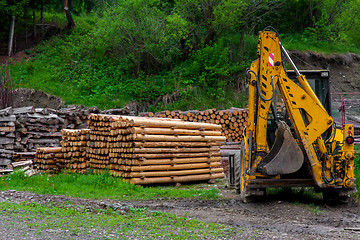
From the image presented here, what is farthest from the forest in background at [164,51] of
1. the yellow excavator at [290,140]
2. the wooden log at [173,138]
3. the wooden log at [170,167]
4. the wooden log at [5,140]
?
the yellow excavator at [290,140]

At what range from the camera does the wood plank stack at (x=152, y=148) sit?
1207 centimetres

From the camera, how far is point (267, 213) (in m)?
8.38

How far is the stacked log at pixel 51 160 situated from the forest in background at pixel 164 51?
28.7 ft

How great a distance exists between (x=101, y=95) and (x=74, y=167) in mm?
10896

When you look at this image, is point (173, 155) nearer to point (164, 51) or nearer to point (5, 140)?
point (5, 140)

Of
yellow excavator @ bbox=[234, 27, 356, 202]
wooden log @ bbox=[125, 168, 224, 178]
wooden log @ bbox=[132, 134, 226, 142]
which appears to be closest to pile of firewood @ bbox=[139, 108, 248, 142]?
wooden log @ bbox=[132, 134, 226, 142]

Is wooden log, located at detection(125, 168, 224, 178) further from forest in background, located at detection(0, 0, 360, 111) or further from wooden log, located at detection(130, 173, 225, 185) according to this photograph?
forest in background, located at detection(0, 0, 360, 111)

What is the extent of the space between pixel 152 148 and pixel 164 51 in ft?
50.4

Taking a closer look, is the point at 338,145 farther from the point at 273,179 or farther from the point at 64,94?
the point at 64,94

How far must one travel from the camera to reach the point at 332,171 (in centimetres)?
863

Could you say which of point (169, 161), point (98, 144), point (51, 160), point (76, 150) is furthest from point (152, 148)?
point (51, 160)

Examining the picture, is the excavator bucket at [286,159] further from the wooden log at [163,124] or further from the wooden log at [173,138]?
the wooden log at [163,124]

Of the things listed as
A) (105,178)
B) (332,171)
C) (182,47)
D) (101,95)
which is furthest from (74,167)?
(182,47)

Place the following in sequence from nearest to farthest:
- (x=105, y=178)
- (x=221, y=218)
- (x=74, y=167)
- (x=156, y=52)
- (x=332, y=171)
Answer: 1. (x=221, y=218)
2. (x=332, y=171)
3. (x=105, y=178)
4. (x=74, y=167)
5. (x=156, y=52)
